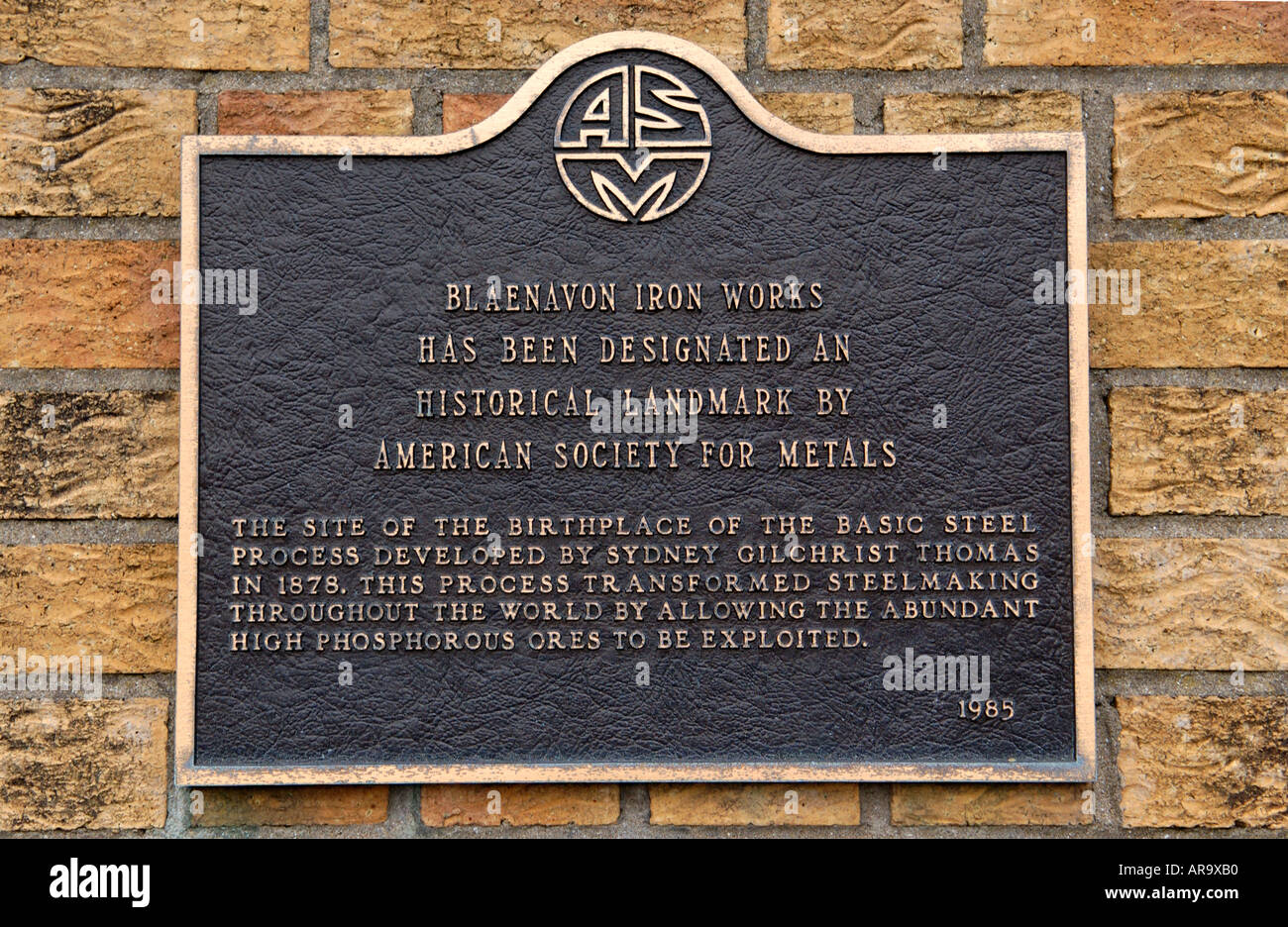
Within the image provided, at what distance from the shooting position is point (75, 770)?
259 cm

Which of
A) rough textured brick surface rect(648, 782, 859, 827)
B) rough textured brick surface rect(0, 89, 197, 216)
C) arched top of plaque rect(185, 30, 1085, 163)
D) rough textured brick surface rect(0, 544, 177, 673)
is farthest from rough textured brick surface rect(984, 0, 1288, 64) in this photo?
rough textured brick surface rect(0, 544, 177, 673)

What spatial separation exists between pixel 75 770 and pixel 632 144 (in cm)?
217

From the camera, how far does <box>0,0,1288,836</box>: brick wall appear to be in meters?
2.59

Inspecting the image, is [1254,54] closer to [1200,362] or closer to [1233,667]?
[1200,362]

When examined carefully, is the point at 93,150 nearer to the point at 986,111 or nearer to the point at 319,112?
the point at 319,112

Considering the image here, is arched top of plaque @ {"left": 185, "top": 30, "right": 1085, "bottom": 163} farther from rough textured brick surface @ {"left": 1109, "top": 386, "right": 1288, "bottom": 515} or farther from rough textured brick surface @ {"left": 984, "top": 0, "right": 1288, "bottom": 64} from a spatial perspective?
rough textured brick surface @ {"left": 1109, "top": 386, "right": 1288, "bottom": 515}

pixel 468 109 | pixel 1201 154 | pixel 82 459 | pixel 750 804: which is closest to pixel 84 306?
pixel 82 459

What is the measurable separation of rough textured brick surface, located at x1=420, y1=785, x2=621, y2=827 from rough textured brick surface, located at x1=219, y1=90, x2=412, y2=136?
1.74m

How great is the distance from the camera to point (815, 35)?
266cm

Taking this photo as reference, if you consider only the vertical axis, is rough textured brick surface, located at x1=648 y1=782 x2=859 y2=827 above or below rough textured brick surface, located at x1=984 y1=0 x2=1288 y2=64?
below

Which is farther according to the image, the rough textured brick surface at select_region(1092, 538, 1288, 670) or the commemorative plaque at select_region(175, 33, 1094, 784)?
the rough textured brick surface at select_region(1092, 538, 1288, 670)

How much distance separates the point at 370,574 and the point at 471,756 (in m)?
0.52

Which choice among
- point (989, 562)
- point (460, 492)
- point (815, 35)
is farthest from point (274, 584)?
point (815, 35)

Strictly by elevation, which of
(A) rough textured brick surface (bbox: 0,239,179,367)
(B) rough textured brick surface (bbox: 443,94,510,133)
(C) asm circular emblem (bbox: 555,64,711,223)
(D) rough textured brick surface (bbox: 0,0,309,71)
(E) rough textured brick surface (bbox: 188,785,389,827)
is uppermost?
(D) rough textured brick surface (bbox: 0,0,309,71)
